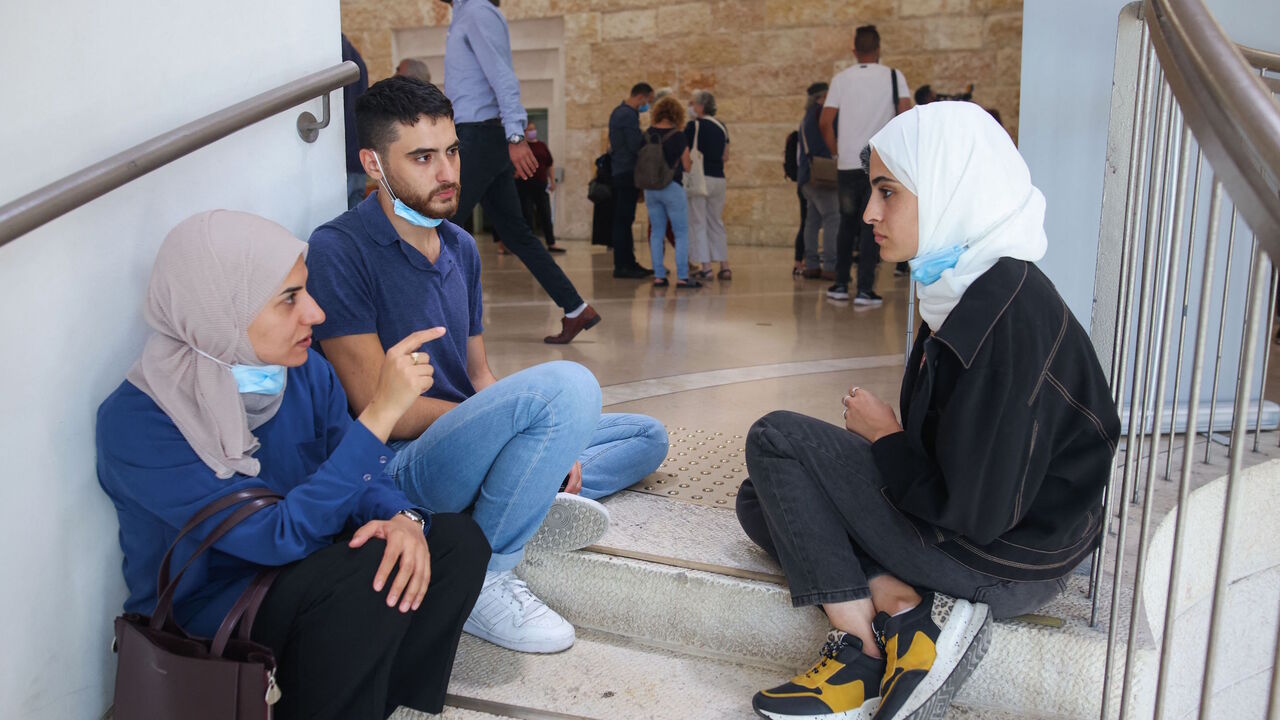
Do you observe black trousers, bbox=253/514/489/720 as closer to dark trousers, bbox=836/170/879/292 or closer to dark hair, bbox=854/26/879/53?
dark trousers, bbox=836/170/879/292

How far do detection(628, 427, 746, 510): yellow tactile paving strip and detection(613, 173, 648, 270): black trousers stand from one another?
4.83m

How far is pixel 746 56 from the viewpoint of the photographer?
A: 1129 centimetres

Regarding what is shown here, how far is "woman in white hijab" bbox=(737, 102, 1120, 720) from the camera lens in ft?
5.35

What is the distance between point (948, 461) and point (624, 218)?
6.50 meters

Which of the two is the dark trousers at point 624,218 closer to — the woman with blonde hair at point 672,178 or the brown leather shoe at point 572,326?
the woman with blonde hair at point 672,178

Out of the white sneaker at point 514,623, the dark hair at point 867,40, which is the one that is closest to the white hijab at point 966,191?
the white sneaker at point 514,623

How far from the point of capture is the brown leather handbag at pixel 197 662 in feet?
4.69

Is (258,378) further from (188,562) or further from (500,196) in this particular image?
(500,196)

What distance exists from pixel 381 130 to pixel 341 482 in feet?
3.22

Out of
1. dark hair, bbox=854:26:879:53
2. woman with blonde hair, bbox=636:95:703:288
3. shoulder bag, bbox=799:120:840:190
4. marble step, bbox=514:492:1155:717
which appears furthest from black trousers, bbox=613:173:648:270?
marble step, bbox=514:492:1155:717

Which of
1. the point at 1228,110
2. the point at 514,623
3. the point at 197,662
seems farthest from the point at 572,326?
the point at 1228,110

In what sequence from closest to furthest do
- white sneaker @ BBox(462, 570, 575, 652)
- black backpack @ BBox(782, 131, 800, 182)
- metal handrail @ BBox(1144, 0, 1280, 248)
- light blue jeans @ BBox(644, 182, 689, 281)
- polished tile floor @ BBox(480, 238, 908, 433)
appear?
1. metal handrail @ BBox(1144, 0, 1280, 248)
2. white sneaker @ BBox(462, 570, 575, 652)
3. polished tile floor @ BBox(480, 238, 908, 433)
4. light blue jeans @ BBox(644, 182, 689, 281)
5. black backpack @ BBox(782, 131, 800, 182)

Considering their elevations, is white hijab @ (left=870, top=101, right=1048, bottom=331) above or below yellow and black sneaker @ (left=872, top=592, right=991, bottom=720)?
above

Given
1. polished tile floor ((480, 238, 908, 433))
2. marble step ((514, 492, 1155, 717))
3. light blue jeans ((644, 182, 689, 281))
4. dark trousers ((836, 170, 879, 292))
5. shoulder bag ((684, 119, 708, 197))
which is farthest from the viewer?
shoulder bag ((684, 119, 708, 197))
